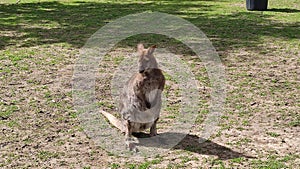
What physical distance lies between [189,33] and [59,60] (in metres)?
2.77

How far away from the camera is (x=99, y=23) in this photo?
977 cm

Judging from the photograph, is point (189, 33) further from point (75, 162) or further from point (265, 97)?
point (75, 162)

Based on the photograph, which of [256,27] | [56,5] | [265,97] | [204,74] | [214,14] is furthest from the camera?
[56,5]

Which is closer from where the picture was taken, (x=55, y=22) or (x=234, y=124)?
(x=234, y=124)

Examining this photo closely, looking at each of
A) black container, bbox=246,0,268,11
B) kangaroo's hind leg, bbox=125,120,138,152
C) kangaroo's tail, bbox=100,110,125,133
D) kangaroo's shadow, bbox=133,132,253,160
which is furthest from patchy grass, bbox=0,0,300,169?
black container, bbox=246,0,268,11

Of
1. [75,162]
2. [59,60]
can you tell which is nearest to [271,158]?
[75,162]

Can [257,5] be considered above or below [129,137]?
above

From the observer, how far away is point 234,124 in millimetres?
4469

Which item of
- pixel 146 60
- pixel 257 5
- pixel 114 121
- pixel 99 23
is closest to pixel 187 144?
pixel 114 121

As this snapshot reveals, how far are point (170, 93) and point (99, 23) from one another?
474cm

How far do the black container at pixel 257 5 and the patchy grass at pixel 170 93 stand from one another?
655 millimetres

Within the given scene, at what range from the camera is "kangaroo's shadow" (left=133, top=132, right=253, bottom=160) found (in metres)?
3.82

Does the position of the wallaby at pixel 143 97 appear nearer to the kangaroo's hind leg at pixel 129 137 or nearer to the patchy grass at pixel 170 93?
the kangaroo's hind leg at pixel 129 137

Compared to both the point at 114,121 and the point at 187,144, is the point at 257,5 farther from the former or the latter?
the point at 187,144
